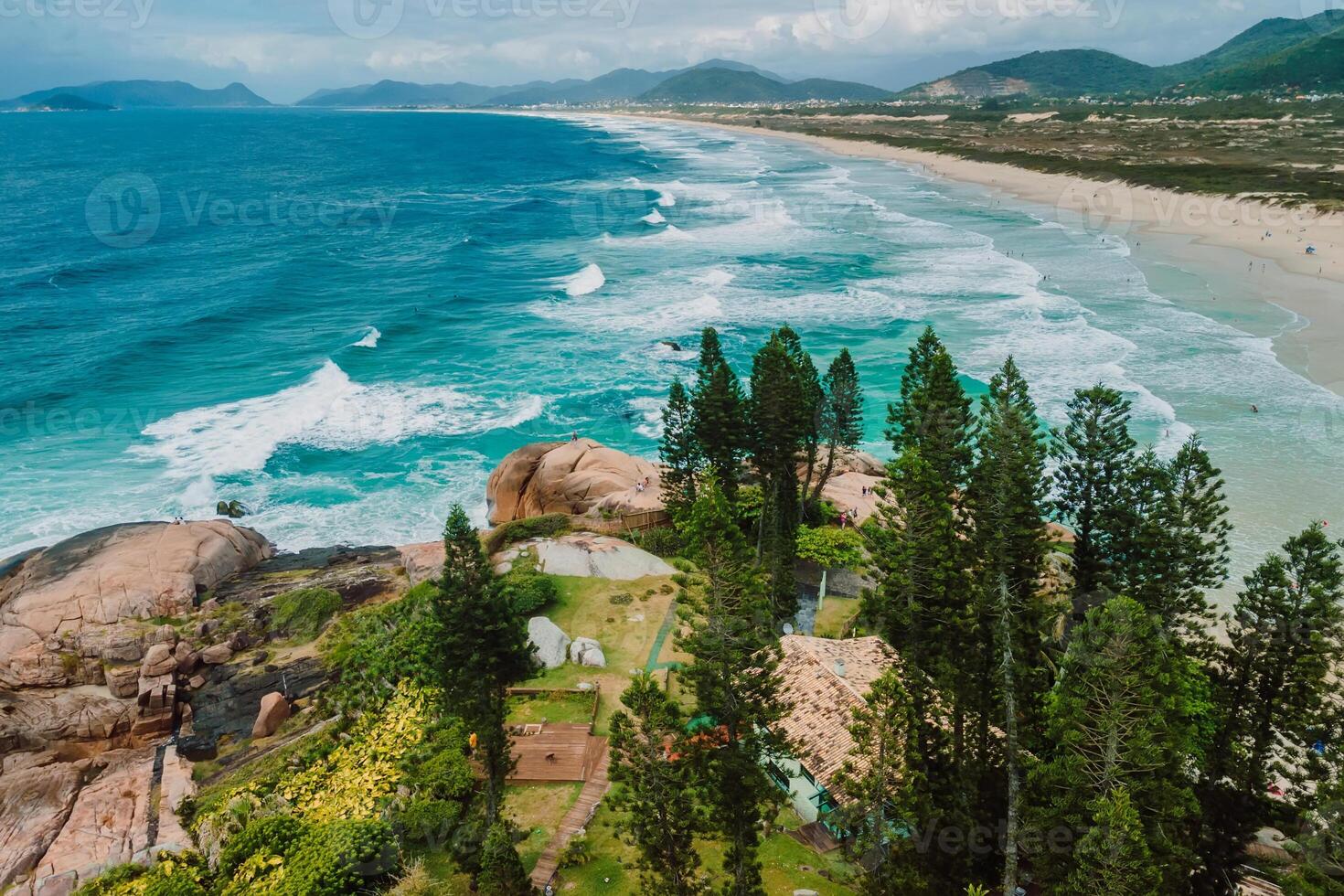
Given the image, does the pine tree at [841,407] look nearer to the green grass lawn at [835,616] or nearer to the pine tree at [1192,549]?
the green grass lawn at [835,616]

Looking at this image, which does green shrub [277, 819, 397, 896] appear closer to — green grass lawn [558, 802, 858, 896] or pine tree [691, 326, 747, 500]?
green grass lawn [558, 802, 858, 896]

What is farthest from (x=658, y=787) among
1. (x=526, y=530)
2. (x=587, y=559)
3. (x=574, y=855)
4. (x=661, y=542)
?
(x=526, y=530)

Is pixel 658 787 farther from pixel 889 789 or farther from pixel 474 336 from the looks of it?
pixel 474 336

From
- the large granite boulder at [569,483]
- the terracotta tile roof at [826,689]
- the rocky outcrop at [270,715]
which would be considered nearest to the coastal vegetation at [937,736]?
the terracotta tile roof at [826,689]

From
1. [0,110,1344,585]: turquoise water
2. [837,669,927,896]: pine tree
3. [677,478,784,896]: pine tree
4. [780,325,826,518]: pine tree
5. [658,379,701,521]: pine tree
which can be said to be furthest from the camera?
[0,110,1344,585]: turquoise water

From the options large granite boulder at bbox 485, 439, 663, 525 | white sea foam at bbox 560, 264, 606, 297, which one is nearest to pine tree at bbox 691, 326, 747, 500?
large granite boulder at bbox 485, 439, 663, 525

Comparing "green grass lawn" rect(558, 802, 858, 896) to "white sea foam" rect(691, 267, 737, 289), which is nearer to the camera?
"green grass lawn" rect(558, 802, 858, 896)

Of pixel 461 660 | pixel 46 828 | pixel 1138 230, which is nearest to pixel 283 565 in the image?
pixel 46 828
